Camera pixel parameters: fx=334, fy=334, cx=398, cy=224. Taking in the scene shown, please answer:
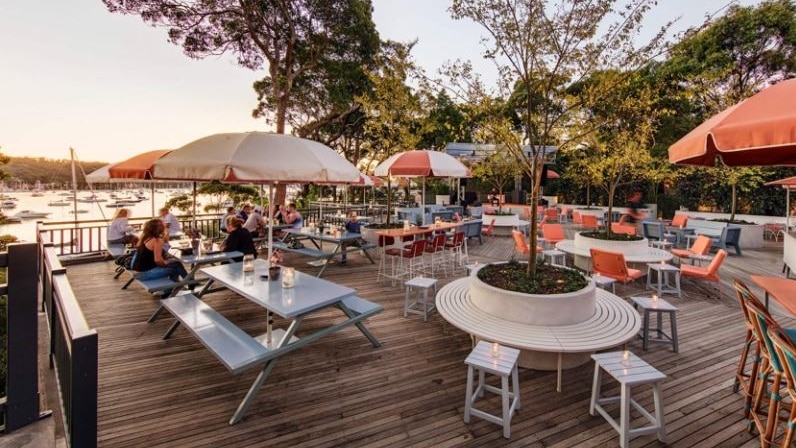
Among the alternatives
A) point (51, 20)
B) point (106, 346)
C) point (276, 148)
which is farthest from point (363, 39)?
point (106, 346)

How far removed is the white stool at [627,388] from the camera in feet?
8.08

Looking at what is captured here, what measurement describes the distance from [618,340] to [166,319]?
18.8 feet

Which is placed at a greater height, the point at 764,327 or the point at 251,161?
the point at 251,161

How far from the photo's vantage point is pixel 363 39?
53.8 ft

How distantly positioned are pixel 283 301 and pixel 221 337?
2.03ft

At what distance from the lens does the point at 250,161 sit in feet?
11.2

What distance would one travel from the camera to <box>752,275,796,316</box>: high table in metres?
2.70

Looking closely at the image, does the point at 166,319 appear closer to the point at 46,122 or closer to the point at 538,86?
the point at 538,86

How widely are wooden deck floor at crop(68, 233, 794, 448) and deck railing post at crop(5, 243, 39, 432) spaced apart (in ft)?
1.83

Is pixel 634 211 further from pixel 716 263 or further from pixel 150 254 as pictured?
pixel 150 254

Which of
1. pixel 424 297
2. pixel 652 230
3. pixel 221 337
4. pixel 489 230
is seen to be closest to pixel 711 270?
pixel 424 297

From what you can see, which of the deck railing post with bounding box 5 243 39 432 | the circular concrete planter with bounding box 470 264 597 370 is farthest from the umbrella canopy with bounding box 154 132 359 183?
the circular concrete planter with bounding box 470 264 597 370

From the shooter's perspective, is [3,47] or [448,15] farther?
[3,47]

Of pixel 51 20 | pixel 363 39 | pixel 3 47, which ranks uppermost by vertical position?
pixel 363 39
